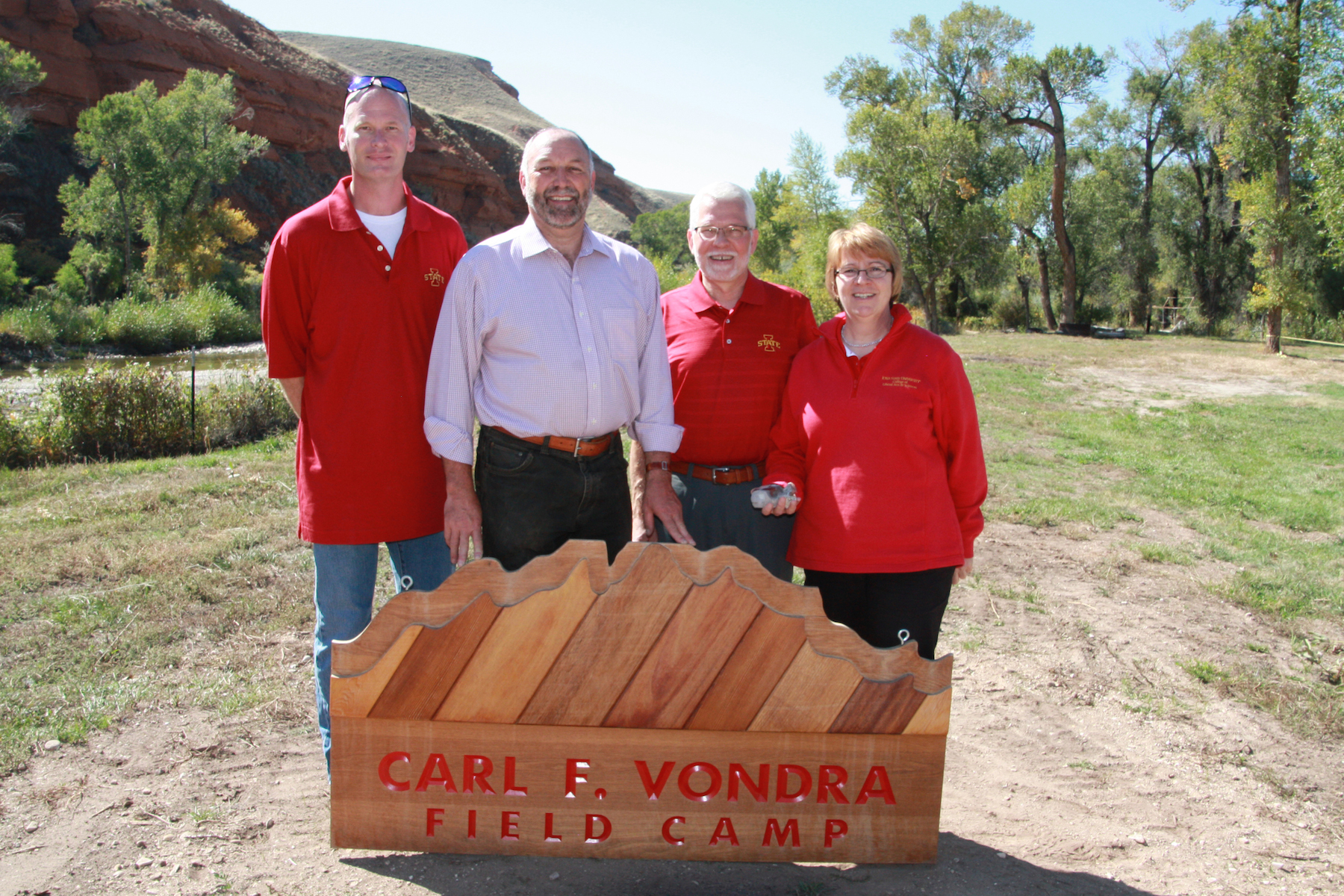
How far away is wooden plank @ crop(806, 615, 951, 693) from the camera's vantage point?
2486mm

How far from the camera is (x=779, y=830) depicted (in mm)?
2553

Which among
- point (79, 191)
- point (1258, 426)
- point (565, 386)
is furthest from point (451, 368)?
point (79, 191)

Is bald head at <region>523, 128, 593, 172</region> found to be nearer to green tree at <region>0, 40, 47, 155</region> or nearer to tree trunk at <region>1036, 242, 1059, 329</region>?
tree trunk at <region>1036, 242, 1059, 329</region>

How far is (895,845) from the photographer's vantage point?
102 inches

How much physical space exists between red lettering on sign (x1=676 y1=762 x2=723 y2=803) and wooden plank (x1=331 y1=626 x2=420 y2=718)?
Answer: 849 mm

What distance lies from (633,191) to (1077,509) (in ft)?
469

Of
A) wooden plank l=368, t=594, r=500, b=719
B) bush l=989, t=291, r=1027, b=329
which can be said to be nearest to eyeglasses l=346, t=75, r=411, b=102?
wooden plank l=368, t=594, r=500, b=719

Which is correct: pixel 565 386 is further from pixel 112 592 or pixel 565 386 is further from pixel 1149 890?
pixel 112 592

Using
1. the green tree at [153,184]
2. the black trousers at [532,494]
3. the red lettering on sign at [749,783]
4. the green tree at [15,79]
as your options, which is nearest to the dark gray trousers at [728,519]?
the black trousers at [532,494]

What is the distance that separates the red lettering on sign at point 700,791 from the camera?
2.54 metres

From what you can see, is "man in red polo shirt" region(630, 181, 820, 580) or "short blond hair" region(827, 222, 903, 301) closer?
"short blond hair" region(827, 222, 903, 301)

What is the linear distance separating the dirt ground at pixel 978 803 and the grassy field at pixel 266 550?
7.6 inches

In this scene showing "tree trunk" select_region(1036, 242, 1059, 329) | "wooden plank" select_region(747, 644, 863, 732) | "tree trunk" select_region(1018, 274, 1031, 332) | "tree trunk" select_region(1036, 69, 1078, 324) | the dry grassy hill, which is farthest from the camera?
the dry grassy hill

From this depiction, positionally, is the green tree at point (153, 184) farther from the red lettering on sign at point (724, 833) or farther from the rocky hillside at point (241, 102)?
the red lettering on sign at point (724, 833)
